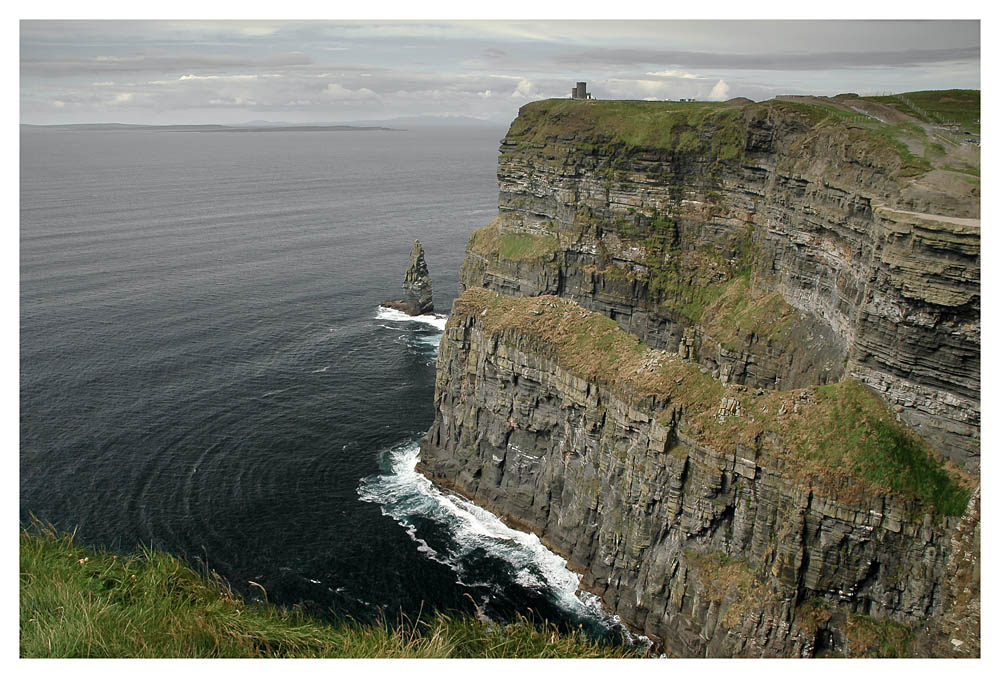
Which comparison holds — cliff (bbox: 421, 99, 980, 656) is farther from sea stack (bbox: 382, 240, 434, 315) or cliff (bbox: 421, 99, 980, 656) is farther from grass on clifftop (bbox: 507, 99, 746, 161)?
sea stack (bbox: 382, 240, 434, 315)

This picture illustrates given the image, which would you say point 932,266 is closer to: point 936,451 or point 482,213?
point 936,451

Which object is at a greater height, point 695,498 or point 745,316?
point 745,316

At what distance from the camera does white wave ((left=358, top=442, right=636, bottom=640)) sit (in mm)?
50688

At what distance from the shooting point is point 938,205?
37938mm

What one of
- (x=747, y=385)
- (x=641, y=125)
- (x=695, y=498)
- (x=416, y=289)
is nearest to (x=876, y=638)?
(x=695, y=498)

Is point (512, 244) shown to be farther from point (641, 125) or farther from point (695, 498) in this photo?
point (695, 498)

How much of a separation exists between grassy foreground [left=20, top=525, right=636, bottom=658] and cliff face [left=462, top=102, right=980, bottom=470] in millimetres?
25235

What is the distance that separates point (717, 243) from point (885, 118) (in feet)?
57.5

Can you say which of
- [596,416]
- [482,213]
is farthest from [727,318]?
[482,213]

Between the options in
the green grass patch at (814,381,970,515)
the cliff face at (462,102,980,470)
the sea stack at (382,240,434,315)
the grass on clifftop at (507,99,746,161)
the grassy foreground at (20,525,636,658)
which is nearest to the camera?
the grassy foreground at (20,525,636,658)

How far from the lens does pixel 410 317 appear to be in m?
105

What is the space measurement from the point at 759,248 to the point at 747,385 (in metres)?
13.7

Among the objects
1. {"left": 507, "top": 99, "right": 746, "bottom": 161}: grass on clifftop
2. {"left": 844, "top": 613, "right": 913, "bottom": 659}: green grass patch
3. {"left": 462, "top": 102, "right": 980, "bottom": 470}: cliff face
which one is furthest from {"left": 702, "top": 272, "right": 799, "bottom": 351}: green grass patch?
{"left": 844, "top": 613, "right": 913, "bottom": 659}: green grass patch

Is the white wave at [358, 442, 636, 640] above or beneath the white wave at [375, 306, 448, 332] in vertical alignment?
beneath
